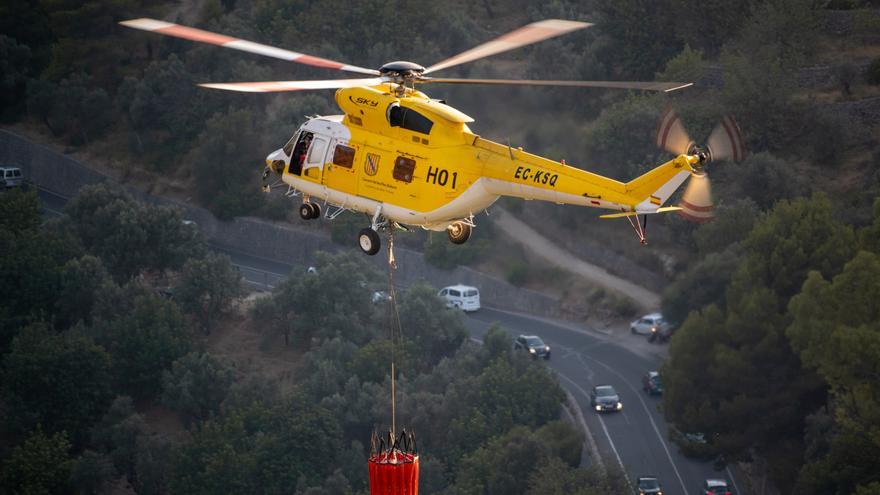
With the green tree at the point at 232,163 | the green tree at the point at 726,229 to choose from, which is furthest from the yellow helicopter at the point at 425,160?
the green tree at the point at 232,163

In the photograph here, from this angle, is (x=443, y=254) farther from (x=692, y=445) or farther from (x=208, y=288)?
(x=692, y=445)

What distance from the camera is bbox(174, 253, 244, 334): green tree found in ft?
355

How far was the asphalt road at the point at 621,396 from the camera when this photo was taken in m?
85.2

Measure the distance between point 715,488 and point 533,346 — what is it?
18.7 meters

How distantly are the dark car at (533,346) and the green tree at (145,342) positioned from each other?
21886mm

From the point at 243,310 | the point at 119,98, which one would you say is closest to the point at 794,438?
the point at 243,310

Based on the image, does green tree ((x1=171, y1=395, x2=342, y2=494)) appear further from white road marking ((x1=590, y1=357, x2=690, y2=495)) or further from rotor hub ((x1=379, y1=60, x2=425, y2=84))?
rotor hub ((x1=379, y1=60, x2=425, y2=84))

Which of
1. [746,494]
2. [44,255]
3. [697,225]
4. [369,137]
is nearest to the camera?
[369,137]

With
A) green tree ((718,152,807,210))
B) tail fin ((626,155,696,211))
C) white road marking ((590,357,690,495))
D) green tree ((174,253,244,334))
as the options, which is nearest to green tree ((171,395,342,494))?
white road marking ((590,357,690,495))

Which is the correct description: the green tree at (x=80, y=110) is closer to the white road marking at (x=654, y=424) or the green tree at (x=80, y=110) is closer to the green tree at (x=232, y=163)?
the green tree at (x=232, y=163)

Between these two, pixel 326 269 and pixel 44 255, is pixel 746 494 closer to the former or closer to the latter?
pixel 326 269

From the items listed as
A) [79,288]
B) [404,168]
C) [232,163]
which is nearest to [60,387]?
[79,288]

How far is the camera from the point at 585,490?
257 ft

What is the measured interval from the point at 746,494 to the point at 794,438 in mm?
3986
